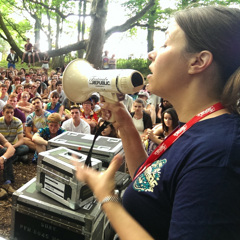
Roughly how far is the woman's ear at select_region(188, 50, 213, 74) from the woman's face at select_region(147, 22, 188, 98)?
23 millimetres

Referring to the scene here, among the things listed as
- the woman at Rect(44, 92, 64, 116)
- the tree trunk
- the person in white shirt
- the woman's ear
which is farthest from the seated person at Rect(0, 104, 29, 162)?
the tree trunk

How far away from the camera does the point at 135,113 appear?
18.6 feet

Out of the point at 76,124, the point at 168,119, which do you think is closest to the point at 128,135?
the point at 168,119

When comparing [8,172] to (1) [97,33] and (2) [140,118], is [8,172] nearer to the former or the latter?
(2) [140,118]

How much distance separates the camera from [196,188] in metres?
0.65

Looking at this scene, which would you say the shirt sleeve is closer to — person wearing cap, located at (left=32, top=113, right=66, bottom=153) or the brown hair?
the brown hair

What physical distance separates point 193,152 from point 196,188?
12 centimetres

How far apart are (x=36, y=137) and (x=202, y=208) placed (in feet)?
14.3

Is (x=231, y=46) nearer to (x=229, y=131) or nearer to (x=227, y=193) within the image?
(x=229, y=131)

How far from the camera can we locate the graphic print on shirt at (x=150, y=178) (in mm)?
812

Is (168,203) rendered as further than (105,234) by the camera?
No

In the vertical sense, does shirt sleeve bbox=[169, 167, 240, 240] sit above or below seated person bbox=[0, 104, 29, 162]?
above

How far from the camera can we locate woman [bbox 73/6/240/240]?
2.07ft

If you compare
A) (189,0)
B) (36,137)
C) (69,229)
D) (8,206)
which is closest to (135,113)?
(36,137)
